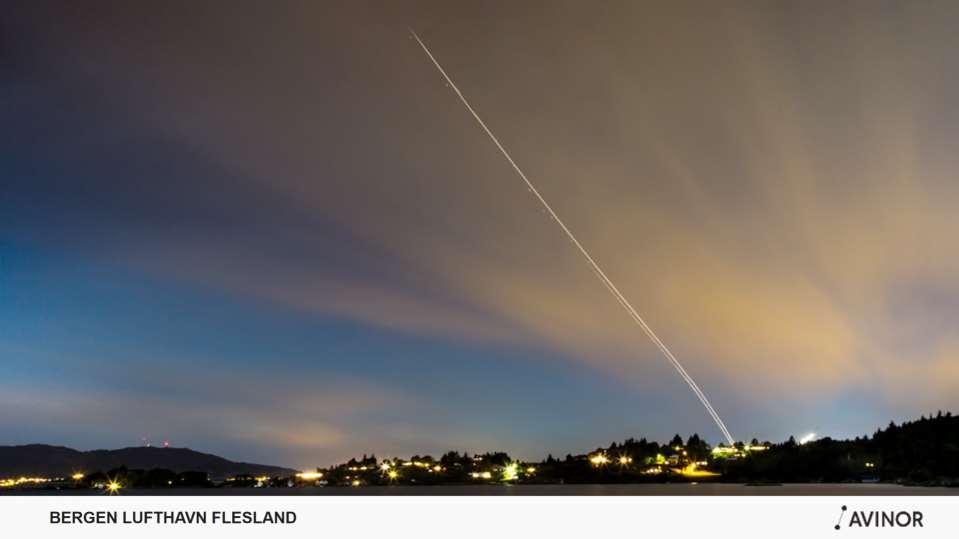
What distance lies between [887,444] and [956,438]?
3.89 m
